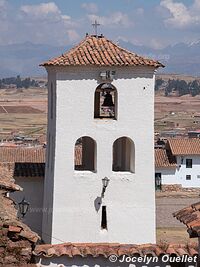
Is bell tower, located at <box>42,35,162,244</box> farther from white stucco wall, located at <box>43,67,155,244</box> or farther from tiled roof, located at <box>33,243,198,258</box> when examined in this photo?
tiled roof, located at <box>33,243,198,258</box>

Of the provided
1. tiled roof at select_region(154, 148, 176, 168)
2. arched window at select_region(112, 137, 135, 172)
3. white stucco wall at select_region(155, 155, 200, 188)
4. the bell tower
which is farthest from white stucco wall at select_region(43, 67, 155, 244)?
white stucco wall at select_region(155, 155, 200, 188)

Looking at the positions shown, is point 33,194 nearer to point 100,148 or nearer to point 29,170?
point 29,170

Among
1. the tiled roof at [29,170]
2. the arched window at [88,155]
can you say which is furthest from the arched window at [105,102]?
the tiled roof at [29,170]

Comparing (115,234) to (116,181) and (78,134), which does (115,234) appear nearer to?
(116,181)

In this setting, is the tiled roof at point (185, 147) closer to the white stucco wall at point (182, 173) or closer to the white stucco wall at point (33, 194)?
the white stucco wall at point (182, 173)

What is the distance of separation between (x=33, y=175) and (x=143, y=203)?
3.23 metres

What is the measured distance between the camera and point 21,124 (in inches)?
4764

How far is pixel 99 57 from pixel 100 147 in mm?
2303

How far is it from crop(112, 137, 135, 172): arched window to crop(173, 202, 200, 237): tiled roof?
7.97 m

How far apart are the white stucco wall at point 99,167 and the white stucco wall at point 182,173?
2979 centimetres

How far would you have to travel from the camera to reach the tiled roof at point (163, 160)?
1900 inches

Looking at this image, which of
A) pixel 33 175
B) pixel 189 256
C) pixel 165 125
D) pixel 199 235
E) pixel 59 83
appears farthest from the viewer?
pixel 165 125

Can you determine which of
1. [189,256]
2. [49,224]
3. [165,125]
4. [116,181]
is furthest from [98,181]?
[165,125]

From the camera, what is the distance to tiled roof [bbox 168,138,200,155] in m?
49.6
